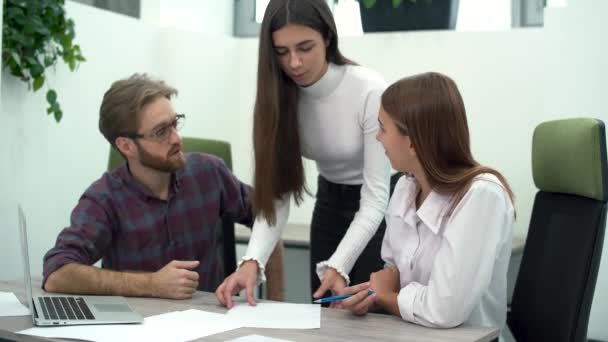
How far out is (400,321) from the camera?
146 cm

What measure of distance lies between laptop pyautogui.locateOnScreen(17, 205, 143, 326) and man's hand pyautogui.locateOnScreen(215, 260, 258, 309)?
191 mm

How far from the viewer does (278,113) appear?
1.83 meters

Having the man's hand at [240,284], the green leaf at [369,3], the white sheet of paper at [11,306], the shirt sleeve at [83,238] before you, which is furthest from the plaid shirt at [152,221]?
the green leaf at [369,3]

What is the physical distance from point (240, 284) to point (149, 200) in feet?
1.50

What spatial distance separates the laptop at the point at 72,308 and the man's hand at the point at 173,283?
0.08m

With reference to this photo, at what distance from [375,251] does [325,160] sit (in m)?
0.26

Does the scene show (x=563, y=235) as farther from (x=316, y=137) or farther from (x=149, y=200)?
(x=149, y=200)

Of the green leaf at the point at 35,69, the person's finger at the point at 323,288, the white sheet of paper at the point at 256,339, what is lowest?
the person's finger at the point at 323,288

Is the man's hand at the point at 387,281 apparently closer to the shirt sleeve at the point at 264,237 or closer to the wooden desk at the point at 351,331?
the wooden desk at the point at 351,331

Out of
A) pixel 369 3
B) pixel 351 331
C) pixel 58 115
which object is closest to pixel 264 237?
pixel 351 331

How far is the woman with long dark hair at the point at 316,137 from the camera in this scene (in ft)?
5.78

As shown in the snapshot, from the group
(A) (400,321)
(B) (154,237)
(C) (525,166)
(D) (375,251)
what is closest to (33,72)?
(B) (154,237)

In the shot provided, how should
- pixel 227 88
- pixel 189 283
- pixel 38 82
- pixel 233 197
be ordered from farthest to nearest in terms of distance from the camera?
pixel 227 88 → pixel 38 82 → pixel 233 197 → pixel 189 283

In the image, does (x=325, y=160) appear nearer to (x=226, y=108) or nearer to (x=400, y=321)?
(x=400, y=321)
